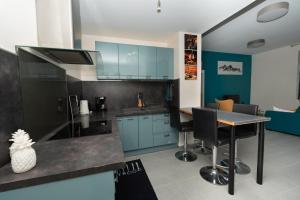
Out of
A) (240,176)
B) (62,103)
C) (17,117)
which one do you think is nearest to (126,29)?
(62,103)

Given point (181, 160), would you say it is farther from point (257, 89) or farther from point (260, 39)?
point (257, 89)

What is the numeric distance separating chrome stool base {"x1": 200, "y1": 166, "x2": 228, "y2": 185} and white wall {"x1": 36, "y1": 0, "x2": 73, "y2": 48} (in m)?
2.25

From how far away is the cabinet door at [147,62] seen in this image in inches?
114

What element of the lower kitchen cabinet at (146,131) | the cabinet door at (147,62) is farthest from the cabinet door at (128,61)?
the lower kitchen cabinet at (146,131)

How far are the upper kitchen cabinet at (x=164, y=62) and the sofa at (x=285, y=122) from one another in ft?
9.82

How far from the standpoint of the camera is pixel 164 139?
113 inches

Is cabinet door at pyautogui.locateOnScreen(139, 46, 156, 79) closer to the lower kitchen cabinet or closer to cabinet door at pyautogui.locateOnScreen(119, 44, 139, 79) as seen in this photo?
cabinet door at pyautogui.locateOnScreen(119, 44, 139, 79)

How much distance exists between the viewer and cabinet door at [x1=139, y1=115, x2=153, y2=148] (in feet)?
→ 8.89

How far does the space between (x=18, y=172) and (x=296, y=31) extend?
16.9ft

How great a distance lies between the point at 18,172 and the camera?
2.25 feet

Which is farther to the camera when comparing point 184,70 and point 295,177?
point 184,70

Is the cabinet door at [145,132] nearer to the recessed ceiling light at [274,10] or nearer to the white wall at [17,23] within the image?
the white wall at [17,23]

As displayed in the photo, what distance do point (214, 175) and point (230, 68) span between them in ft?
13.4

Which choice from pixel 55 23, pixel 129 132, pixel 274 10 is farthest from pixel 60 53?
pixel 274 10
